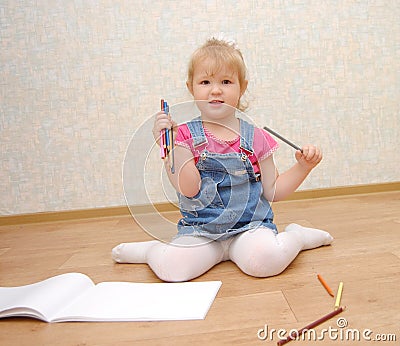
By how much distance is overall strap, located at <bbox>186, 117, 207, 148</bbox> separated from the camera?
0.95 meters

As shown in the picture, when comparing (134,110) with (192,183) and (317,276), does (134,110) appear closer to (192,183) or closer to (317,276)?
(192,183)

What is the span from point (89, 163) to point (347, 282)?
107 cm

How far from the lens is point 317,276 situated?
2.68 feet

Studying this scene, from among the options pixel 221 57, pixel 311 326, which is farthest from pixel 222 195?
pixel 311 326

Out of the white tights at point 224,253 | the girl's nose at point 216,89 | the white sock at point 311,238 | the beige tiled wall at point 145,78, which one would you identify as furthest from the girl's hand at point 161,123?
the beige tiled wall at point 145,78

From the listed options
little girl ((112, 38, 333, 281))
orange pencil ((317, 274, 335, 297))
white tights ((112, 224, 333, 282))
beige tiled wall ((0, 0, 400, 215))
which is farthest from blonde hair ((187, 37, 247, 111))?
beige tiled wall ((0, 0, 400, 215))

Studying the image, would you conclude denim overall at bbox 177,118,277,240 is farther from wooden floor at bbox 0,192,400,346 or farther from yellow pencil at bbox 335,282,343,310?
yellow pencil at bbox 335,282,343,310

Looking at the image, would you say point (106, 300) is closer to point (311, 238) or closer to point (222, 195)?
point (222, 195)

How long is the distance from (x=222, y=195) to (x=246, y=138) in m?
0.13

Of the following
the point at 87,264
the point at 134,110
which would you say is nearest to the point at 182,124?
the point at 87,264

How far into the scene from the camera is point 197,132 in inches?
37.9

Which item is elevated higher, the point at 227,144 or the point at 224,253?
the point at 227,144

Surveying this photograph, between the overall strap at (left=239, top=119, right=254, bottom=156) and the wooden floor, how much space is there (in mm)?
238

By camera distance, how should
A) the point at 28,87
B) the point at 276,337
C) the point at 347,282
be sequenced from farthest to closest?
the point at 28,87 < the point at 347,282 < the point at 276,337
